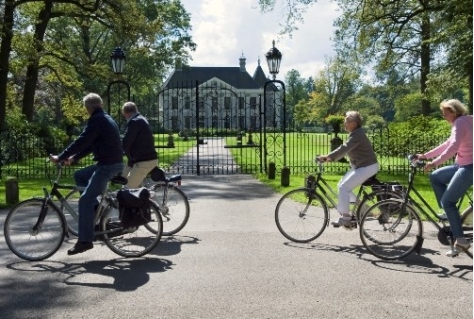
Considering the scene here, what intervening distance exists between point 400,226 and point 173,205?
337cm

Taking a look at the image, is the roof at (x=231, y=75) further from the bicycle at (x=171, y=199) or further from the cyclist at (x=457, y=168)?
the cyclist at (x=457, y=168)

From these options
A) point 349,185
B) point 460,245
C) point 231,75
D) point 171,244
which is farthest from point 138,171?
point 231,75

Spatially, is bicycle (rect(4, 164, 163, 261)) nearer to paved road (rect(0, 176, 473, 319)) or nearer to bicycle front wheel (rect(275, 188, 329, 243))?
paved road (rect(0, 176, 473, 319))

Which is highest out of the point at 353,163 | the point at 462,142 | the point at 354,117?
the point at 354,117

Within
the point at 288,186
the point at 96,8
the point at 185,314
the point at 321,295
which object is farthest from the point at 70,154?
the point at 96,8

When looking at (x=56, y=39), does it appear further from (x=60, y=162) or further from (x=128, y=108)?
(x=60, y=162)

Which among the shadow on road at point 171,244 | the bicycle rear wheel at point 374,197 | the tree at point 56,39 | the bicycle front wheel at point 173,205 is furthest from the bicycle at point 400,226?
the tree at point 56,39

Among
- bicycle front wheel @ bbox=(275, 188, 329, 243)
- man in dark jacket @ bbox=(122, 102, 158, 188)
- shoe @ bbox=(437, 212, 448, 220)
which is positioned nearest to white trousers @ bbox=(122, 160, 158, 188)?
man in dark jacket @ bbox=(122, 102, 158, 188)

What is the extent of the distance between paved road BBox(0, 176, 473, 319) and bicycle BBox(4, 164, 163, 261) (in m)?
0.16

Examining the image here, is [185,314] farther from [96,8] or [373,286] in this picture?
[96,8]

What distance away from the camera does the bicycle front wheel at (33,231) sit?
6426 mm

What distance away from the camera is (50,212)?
646cm

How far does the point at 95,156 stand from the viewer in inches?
253

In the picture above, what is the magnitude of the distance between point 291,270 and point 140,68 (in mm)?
42453
